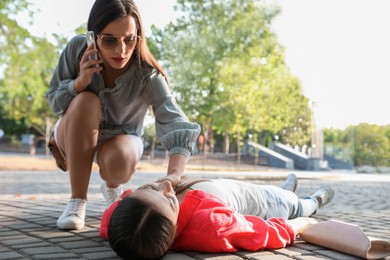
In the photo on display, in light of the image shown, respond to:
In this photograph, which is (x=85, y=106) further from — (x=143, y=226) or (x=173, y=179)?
(x=143, y=226)

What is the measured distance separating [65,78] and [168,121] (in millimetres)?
821

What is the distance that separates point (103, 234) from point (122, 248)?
2.48 feet

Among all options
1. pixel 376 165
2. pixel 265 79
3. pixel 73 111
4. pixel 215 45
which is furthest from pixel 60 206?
pixel 376 165

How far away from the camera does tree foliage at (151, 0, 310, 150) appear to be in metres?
25.5

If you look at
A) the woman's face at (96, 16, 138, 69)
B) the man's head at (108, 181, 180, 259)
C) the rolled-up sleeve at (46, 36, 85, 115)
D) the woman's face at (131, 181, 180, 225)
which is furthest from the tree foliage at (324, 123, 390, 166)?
the man's head at (108, 181, 180, 259)

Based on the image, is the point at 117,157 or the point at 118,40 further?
the point at 117,157

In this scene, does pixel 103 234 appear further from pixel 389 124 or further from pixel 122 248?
pixel 389 124

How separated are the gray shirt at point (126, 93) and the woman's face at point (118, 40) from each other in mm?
280

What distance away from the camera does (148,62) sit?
3.49 m

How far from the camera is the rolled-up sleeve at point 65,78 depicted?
354 centimetres

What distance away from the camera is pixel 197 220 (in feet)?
8.84

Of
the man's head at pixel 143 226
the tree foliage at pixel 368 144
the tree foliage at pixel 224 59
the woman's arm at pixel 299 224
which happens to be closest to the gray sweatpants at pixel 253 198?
the woman's arm at pixel 299 224

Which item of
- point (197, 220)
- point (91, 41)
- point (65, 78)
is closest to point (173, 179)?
point (197, 220)

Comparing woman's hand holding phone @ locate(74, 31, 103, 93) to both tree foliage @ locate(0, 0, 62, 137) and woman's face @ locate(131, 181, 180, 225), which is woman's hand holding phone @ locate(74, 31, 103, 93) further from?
tree foliage @ locate(0, 0, 62, 137)
